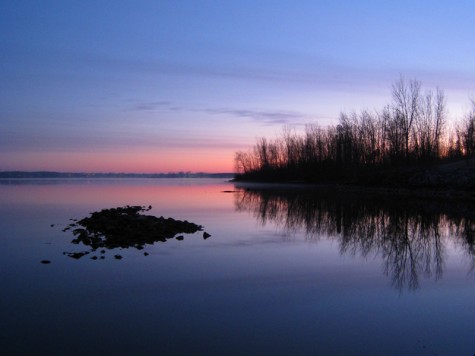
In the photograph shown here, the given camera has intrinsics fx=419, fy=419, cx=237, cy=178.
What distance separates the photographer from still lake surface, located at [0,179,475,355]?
6.63 m

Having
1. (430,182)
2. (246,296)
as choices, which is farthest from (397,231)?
(430,182)

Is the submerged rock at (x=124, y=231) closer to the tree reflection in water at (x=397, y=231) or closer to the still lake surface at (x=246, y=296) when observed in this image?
the still lake surface at (x=246, y=296)

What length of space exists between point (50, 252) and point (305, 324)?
10.0 m

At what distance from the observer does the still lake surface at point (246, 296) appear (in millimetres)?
6633

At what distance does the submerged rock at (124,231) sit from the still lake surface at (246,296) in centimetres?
74

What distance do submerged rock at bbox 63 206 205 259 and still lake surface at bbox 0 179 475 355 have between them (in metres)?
0.74

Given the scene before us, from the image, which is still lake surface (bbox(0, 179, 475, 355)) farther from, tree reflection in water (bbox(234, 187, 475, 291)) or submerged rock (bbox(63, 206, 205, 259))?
submerged rock (bbox(63, 206, 205, 259))

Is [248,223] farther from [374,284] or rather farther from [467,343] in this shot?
[467,343]

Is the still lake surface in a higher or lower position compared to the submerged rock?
lower

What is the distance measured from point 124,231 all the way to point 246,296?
9.54 m

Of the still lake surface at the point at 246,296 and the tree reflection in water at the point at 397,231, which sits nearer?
the still lake surface at the point at 246,296

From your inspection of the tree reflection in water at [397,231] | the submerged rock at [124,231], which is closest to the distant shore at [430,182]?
the tree reflection in water at [397,231]

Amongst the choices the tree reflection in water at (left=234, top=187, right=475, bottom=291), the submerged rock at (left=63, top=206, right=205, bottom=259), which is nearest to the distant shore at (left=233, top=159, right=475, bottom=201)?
the tree reflection in water at (left=234, top=187, right=475, bottom=291)

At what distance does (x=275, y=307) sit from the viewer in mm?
8305
